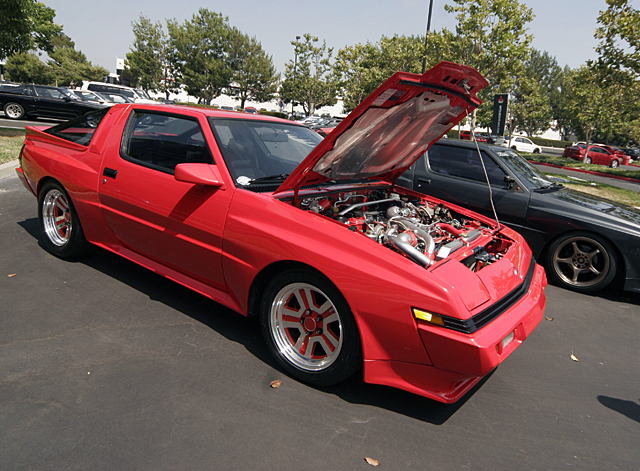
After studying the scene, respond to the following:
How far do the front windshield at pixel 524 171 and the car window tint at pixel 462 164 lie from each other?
0.21 m

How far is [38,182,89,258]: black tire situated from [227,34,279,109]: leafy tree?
4937 cm

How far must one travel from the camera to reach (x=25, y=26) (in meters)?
12.8

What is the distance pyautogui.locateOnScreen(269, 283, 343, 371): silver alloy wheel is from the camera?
2.69m

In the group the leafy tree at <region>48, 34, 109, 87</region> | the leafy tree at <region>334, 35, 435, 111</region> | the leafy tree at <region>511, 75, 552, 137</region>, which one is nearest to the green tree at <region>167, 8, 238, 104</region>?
the leafy tree at <region>334, 35, 435, 111</region>

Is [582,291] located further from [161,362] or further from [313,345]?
[161,362]

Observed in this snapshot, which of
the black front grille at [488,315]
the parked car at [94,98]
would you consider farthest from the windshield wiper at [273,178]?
the parked car at [94,98]

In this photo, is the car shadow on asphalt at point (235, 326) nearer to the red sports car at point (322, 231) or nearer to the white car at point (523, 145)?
the red sports car at point (322, 231)

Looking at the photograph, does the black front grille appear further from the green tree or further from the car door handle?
the green tree

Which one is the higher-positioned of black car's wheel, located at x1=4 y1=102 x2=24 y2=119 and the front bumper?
black car's wheel, located at x1=4 y1=102 x2=24 y2=119

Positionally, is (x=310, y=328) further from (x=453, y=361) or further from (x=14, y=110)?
(x=14, y=110)

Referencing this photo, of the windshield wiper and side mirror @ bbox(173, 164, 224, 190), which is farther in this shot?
the windshield wiper

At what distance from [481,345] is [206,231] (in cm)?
197

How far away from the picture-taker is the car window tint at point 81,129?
13.5ft

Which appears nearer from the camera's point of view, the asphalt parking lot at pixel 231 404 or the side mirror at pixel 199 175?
the asphalt parking lot at pixel 231 404
